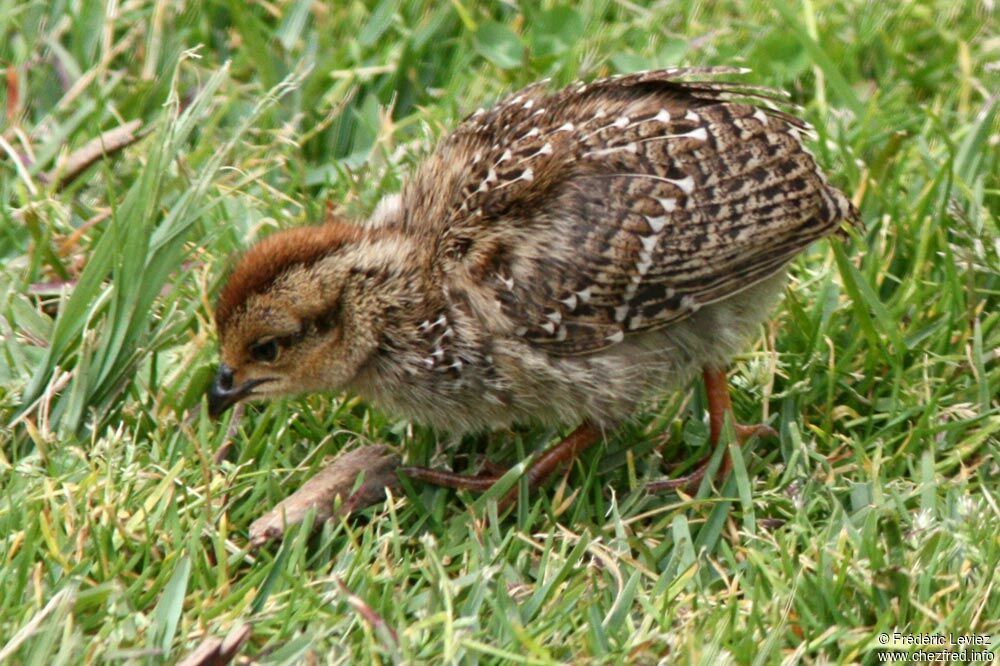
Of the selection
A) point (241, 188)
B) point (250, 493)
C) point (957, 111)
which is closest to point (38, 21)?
point (241, 188)

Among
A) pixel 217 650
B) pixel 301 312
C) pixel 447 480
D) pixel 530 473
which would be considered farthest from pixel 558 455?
pixel 217 650

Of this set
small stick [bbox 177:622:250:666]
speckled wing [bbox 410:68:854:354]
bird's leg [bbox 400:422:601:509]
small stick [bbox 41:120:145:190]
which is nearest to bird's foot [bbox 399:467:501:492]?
bird's leg [bbox 400:422:601:509]

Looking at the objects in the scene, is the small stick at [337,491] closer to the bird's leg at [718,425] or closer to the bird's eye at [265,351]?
the bird's eye at [265,351]

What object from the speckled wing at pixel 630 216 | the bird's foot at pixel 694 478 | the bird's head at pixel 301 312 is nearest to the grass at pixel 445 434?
the bird's foot at pixel 694 478

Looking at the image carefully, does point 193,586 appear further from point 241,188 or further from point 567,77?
point 567,77

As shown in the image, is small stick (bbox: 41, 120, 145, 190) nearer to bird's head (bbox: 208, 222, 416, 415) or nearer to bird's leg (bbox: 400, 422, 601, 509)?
bird's head (bbox: 208, 222, 416, 415)

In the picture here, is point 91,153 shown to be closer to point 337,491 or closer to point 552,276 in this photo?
point 337,491
